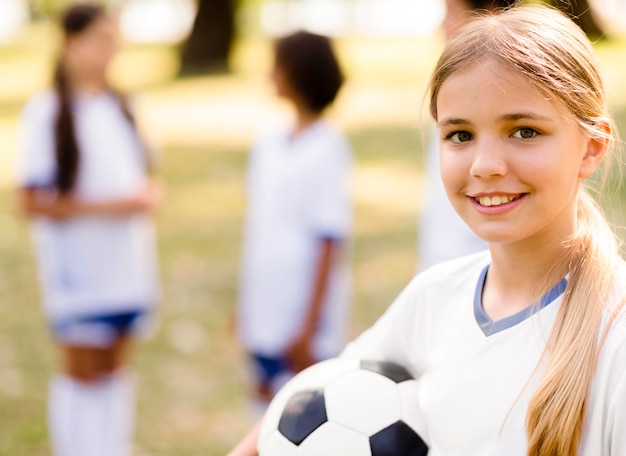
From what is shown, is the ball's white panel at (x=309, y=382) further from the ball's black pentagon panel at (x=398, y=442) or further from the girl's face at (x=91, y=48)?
the girl's face at (x=91, y=48)

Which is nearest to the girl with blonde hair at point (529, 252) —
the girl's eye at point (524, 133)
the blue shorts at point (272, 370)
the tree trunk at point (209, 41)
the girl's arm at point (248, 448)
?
the girl's eye at point (524, 133)

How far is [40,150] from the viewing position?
356 centimetres

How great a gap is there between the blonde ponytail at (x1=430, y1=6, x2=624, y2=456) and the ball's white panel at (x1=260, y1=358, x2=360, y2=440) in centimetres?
47

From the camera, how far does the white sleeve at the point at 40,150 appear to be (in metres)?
3.56

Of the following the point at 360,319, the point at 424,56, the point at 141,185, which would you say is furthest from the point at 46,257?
the point at 424,56

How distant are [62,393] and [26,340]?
72.0 inches

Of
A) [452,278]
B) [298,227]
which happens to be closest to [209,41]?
[298,227]

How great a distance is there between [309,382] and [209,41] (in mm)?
15171

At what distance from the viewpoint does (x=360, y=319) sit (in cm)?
548

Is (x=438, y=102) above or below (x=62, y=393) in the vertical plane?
above

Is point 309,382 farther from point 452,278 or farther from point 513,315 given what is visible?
point 513,315

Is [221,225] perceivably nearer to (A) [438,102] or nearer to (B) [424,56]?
(A) [438,102]

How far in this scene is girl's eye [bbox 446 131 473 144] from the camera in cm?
149

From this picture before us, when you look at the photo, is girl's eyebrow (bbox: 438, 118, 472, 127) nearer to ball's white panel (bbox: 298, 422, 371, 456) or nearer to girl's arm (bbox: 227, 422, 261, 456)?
ball's white panel (bbox: 298, 422, 371, 456)
